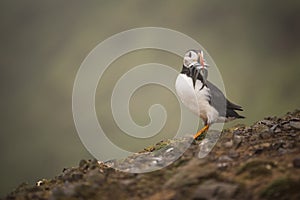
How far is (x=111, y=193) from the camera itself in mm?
11180

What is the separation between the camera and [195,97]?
58.1ft

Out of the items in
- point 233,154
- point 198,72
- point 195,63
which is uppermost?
point 195,63

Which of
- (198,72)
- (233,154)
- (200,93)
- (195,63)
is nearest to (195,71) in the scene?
(198,72)

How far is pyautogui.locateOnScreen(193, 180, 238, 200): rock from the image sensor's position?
394 inches

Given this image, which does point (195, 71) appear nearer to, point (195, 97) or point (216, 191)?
point (195, 97)

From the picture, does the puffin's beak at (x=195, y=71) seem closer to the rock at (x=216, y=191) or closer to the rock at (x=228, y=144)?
the rock at (x=228, y=144)

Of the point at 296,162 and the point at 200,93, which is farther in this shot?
the point at 200,93

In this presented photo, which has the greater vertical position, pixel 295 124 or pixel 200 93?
pixel 200 93

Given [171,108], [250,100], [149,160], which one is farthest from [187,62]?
[250,100]

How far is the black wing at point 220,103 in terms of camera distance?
1808 cm

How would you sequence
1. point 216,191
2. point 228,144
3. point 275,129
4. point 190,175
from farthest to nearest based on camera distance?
point 275,129 < point 228,144 < point 190,175 < point 216,191

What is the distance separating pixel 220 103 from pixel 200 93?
1340 millimetres

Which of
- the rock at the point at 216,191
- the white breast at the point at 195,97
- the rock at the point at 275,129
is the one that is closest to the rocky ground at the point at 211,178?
the rock at the point at 216,191

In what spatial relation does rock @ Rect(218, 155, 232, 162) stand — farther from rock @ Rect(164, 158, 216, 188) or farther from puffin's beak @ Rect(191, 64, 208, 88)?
puffin's beak @ Rect(191, 64, 208, 88)
